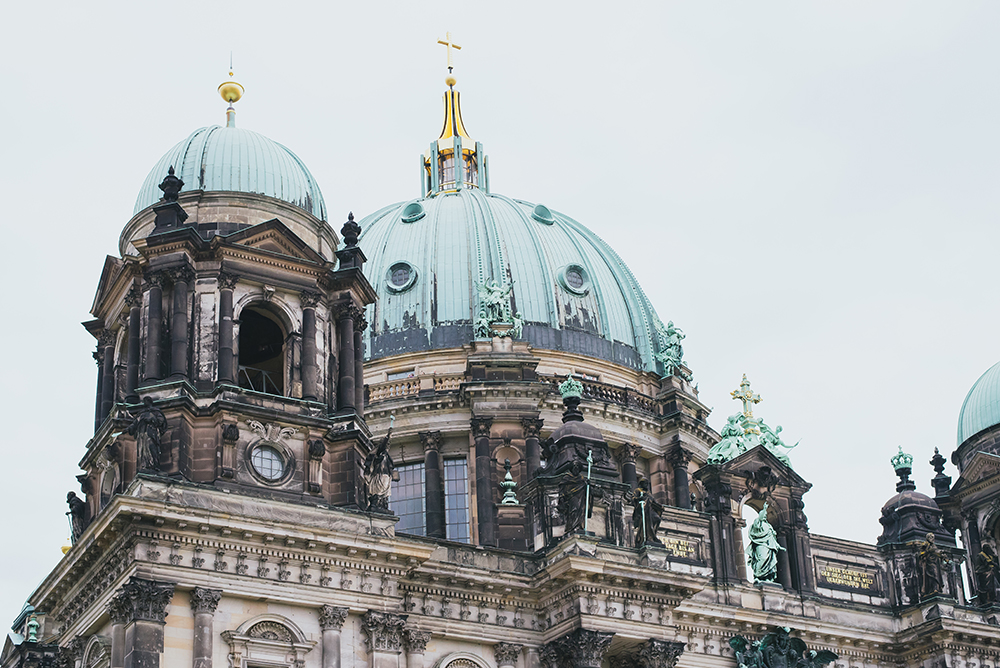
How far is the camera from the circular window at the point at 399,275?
60125 millimetres

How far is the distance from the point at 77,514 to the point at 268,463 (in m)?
6.27

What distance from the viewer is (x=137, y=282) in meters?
42.5

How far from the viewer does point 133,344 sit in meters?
41.6

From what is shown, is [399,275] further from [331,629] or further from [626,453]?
[331,629]

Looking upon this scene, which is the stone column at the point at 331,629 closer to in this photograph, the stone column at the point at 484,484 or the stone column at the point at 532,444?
the stone column at the point at 484,484

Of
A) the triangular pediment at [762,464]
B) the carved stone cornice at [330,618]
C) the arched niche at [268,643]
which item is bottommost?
the arched niche at [268,643]

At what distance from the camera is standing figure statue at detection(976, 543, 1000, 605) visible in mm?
53375

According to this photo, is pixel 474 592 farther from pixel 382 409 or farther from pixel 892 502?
pixel 892 502

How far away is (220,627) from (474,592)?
26.2ft

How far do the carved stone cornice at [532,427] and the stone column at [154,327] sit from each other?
17334 millimetres

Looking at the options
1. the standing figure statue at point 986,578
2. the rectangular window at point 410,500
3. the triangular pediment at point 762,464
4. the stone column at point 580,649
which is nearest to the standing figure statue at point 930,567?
the standing figure statue at point 986,578

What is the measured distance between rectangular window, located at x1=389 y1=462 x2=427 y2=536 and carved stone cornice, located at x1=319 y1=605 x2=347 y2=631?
1535 cm

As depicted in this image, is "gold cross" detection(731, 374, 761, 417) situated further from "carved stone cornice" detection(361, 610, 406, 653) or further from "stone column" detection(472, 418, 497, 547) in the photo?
"carved stone cornice" detection(361, 610, 406, 653)

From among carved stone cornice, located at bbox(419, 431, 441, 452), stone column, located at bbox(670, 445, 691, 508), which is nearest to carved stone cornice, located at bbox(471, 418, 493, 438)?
carved stone cornice, located at bbox(419, 431, 441, 452)
